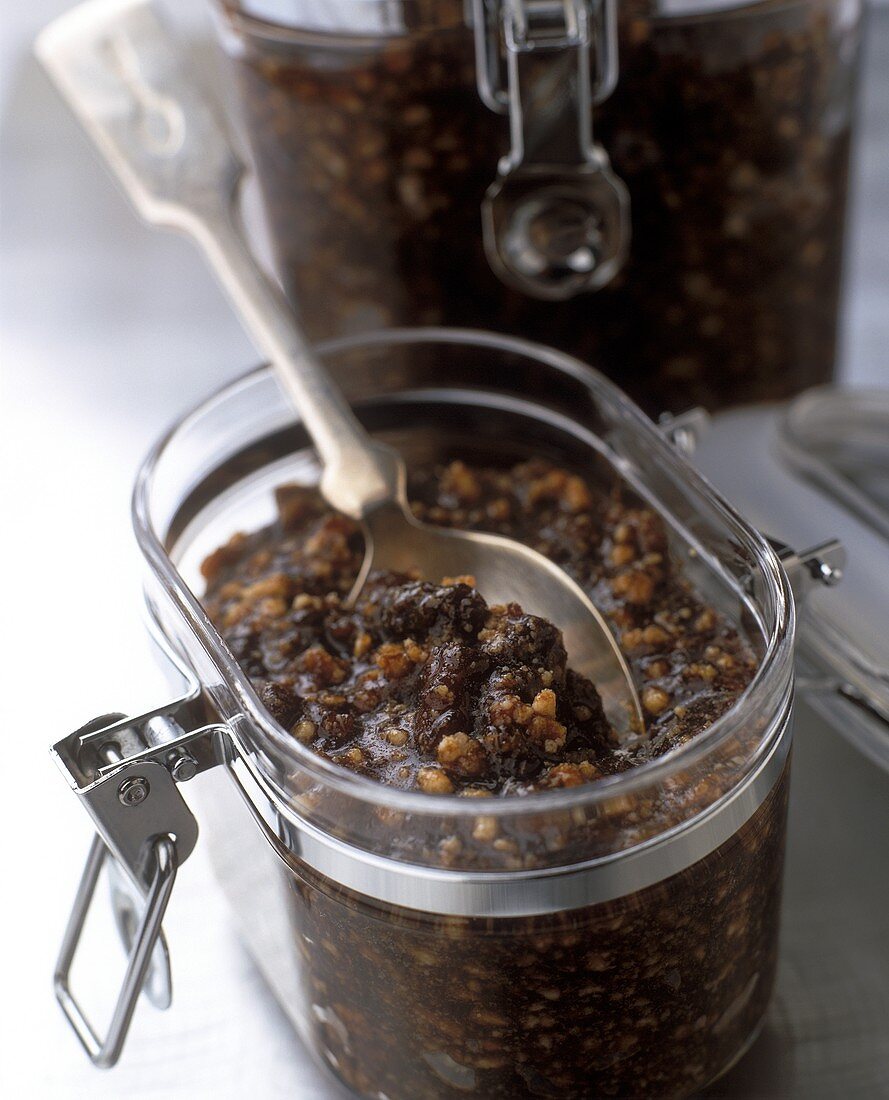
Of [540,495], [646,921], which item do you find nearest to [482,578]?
[540,495]

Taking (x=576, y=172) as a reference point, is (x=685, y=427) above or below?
below

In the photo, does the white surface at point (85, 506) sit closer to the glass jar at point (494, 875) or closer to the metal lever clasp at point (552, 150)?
the glass jar at point (494, 875)

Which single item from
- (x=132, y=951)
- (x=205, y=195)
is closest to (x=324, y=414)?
(x=205, y=195)

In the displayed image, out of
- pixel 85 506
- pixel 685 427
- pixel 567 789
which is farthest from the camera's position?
pixel 85 506

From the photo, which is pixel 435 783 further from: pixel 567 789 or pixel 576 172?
pixel 576 172

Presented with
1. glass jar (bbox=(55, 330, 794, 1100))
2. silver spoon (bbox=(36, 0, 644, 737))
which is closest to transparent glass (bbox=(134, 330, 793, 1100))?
glass jar (bbox=(55, 330, 794, 1100))

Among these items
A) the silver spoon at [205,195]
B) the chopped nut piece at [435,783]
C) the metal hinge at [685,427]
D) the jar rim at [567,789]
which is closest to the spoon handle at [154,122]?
the silver spoon at [205,195]

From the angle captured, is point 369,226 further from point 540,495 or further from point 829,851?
point 829,851
